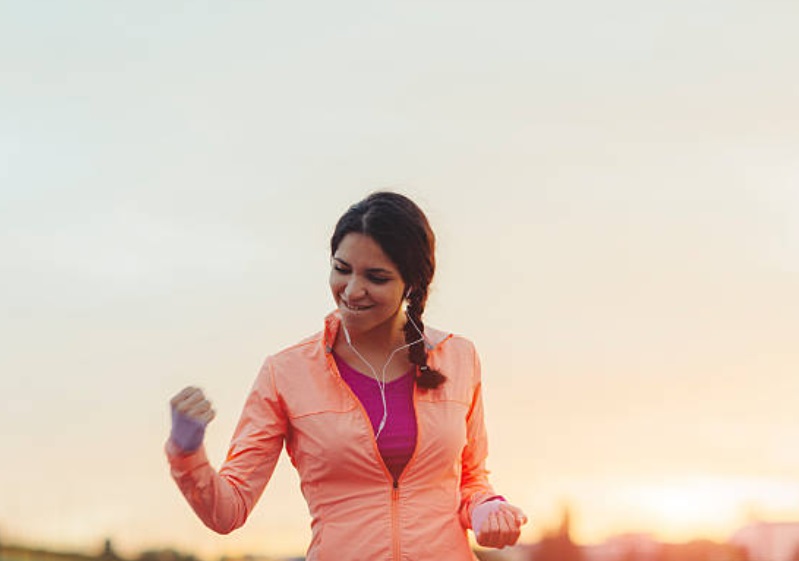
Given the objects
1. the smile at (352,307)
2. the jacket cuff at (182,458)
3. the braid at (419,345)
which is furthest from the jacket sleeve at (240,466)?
the braid at (419,345)

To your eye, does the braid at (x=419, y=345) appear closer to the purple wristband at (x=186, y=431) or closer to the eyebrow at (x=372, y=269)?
the eyebrow at (x=372, y=269)

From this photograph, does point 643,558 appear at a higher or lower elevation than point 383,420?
lower

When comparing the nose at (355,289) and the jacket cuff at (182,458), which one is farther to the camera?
the nose at (355,289)

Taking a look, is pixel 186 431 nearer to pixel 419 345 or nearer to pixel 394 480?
pixel 394 480

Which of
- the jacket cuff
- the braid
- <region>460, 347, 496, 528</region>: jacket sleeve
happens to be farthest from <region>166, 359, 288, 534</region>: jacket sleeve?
<region>460, 347, 496, 528</region>: jacket sleeve

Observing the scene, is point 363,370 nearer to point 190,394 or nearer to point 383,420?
point 383,420

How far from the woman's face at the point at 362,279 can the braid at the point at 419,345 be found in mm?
233

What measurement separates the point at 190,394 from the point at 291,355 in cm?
65

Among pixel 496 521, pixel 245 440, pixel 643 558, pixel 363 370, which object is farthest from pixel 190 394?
pixel 643 558

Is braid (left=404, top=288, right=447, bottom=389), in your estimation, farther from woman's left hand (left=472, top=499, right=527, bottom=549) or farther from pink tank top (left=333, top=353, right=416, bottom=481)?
woman's left hand (left=472, top=499, right=527, bottom=549)

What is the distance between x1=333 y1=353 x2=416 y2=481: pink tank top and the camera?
179 inches

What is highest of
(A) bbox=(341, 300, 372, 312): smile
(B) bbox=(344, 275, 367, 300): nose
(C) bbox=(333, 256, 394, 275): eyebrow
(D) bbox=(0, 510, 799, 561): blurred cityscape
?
(C) bbox=(333, 256, 394, 275): eyebrow

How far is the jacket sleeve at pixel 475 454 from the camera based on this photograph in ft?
15.5

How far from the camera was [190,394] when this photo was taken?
4.22 meters
